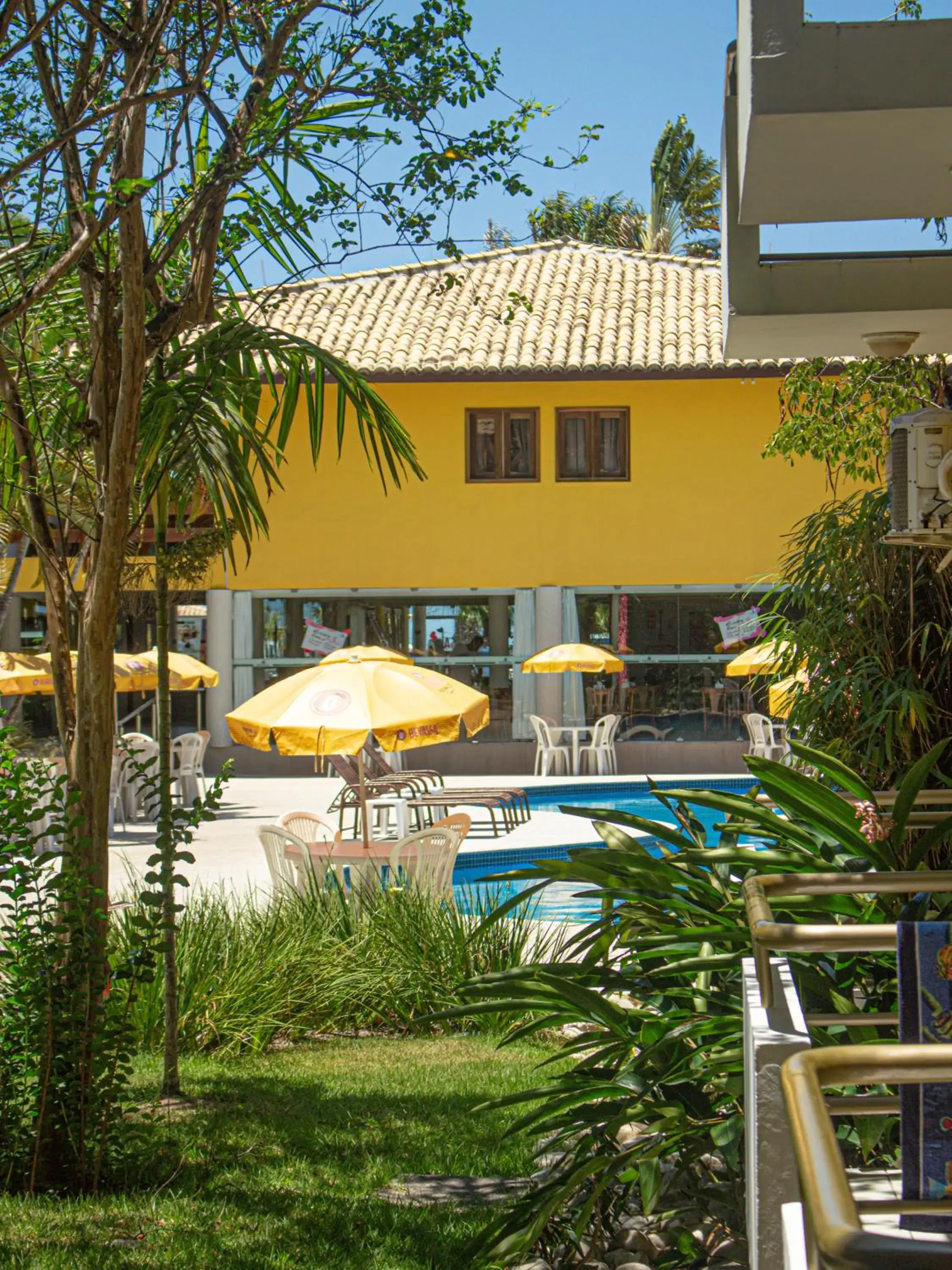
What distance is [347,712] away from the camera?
987 centimetres

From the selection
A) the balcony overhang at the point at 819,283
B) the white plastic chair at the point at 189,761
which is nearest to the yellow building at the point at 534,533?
the white plastic chair at the point at 189,761

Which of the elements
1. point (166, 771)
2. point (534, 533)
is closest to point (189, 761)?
point (534, 533)

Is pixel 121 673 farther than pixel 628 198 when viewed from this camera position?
No

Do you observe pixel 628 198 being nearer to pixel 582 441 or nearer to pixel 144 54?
pixel 582 441

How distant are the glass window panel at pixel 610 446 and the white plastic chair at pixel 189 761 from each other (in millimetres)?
8371

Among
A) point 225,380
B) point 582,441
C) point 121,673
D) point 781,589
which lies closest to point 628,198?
point 582,441

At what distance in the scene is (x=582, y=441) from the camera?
21.8 metres

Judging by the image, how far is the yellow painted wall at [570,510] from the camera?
70.5 ft

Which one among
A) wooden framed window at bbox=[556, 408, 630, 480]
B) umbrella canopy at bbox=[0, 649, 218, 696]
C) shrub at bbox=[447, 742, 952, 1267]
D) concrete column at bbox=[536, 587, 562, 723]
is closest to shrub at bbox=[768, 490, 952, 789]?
shrub at bbox=[447, 742, 952, 1267]

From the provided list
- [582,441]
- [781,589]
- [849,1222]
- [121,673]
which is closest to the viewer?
[849,1222]

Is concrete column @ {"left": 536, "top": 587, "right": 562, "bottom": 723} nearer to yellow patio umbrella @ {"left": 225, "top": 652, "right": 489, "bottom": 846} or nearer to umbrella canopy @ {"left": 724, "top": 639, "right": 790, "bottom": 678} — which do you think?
umbrella canopy @ {"left": 724, "top": 639, "right": 790, "bottom": 678}

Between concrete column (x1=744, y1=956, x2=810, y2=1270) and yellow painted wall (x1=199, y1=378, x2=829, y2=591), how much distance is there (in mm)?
19545

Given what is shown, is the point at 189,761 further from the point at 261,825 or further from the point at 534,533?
the point at 534,533

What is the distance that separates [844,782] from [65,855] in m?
2.23
